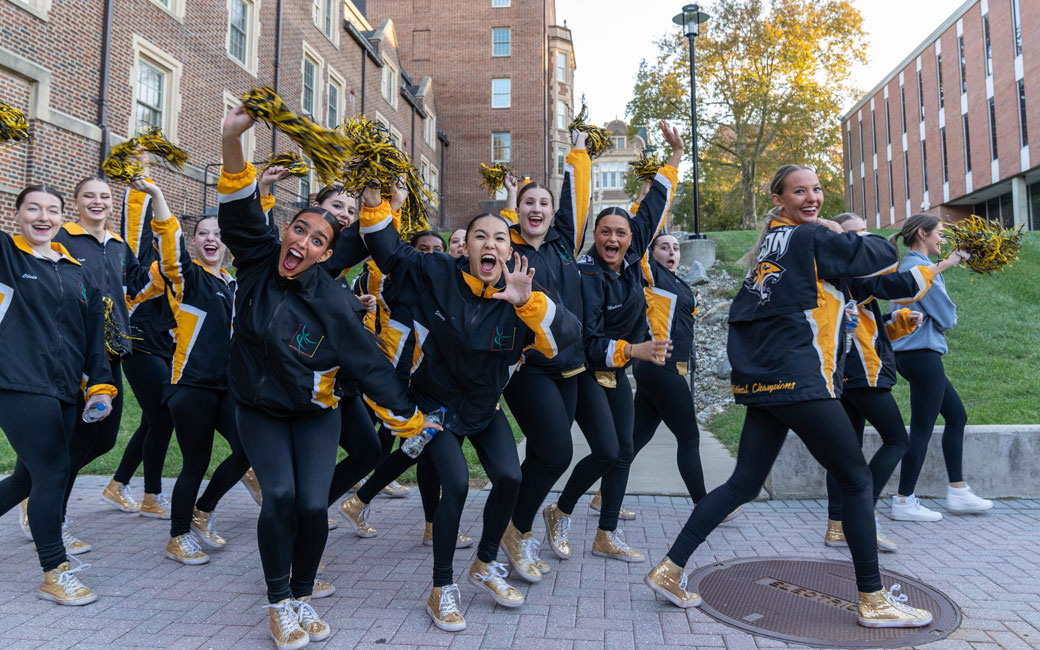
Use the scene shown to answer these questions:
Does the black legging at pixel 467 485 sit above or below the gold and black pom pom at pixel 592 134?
below

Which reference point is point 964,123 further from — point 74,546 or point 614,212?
point 74,546

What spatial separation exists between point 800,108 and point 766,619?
3115cm

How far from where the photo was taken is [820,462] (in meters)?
3.51

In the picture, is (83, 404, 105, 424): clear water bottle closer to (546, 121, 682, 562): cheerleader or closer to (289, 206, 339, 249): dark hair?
(289, 206, 339, 249): dark hair

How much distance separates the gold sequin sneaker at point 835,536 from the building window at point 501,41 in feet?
128

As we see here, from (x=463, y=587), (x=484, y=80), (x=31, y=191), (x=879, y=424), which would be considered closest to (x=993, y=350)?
(x=879, y=424)

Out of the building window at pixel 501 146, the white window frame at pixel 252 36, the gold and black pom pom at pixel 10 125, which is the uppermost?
the building window at pixel 501 146

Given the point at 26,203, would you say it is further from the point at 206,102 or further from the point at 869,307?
the point at 206,102

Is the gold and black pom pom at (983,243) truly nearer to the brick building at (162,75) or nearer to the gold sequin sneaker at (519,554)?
the gold sequin sneaker at (519,554)

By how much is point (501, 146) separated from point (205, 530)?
3739 centimetres

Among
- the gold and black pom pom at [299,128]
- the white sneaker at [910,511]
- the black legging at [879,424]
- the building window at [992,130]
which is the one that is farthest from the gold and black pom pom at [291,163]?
the building window at [992,130]

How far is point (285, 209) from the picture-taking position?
20.9m

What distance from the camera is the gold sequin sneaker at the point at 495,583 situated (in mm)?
3617

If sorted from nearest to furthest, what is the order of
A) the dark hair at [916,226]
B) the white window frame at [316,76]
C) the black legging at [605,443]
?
1. the black legging at [605,443]
2. the dark hair at [916,226]
3. the white window frame at [316,76]
